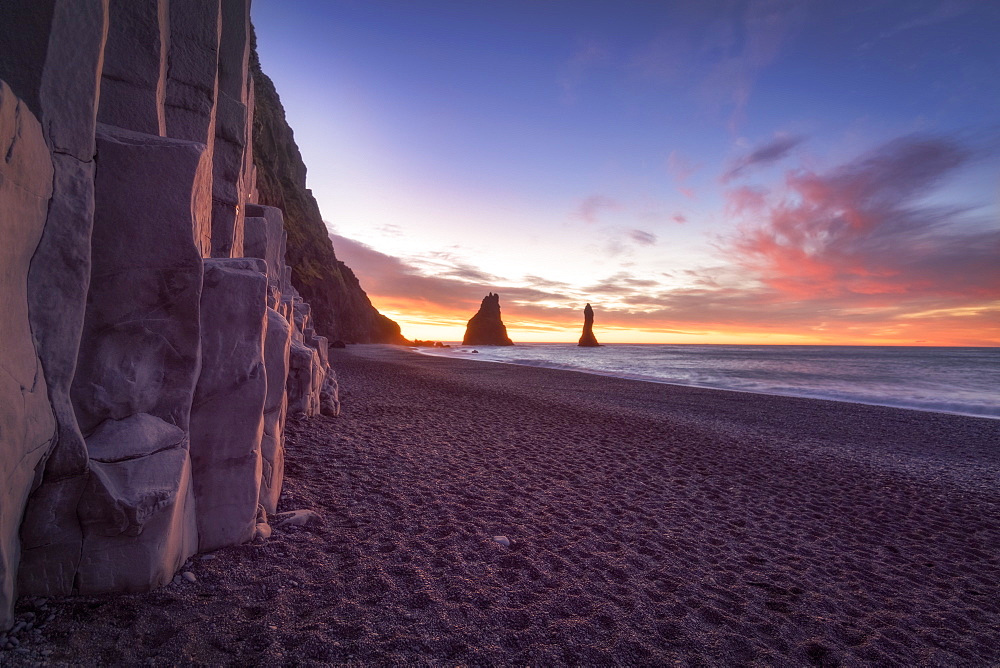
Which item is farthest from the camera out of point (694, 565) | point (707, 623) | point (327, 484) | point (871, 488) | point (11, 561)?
point (871, 488)

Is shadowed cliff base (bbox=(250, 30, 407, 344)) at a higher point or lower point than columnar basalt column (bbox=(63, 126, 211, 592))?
higher

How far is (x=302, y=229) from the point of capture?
42.4 m

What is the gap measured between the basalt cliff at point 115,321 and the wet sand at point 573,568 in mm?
375

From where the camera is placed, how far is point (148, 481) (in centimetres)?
284

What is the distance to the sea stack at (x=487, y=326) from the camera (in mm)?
115250

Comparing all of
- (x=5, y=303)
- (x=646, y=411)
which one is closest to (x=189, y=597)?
(x=5, y=303)

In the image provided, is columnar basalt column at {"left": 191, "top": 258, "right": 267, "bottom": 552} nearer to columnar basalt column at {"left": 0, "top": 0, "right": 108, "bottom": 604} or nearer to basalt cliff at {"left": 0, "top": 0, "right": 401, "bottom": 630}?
basalt cliff at {"left": 0, "top": 0, "right": 401, "bottom": 630}

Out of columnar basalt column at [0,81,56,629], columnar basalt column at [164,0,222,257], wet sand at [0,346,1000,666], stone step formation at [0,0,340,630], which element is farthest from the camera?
columnar basalt column at [164,0,222,257]

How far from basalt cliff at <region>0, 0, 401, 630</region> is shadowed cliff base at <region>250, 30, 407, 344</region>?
26.8 m

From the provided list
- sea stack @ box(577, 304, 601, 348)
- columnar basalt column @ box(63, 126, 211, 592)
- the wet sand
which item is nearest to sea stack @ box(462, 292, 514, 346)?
sea stack @ box(577, 304, 601, 348)

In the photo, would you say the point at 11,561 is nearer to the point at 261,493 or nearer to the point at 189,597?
the point at 189,597

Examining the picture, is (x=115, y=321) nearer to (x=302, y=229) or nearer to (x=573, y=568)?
(x=573, y=568)

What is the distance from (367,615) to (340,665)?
465mm

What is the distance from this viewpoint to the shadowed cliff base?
33.2 m
